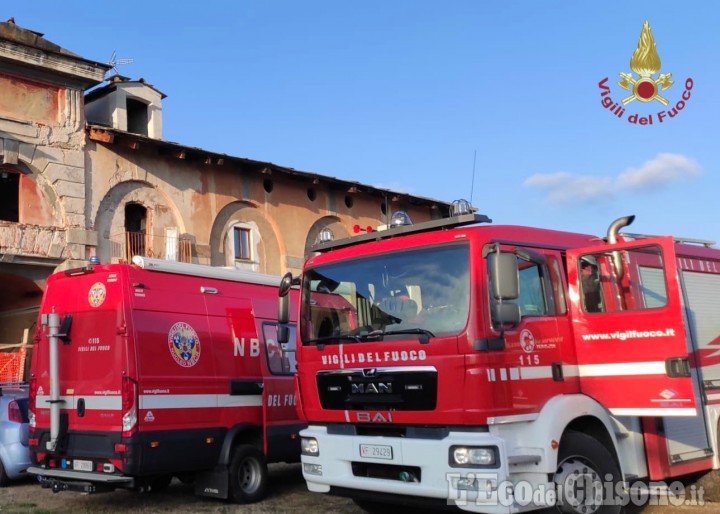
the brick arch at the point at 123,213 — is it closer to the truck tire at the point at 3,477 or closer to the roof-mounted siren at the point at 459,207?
the truck tire at the point at 3,477

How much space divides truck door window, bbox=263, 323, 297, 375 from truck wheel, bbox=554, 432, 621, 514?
14.5 feet

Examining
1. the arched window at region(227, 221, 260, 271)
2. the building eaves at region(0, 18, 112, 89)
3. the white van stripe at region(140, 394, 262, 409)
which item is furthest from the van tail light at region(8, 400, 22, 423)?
the arched window at region(227, 221, 260, 271)

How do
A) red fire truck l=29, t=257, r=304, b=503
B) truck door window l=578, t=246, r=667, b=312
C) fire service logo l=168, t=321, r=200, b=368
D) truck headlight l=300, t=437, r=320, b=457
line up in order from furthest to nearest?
fire service logo l=168, t=321, r=200, b=368
red fire truck l=29, t=257, r=304, b=503
truck headlight l=300, t=437, r=320, b=457
truck door window l=578, t=246, r=667, b=312

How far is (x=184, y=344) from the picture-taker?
852cm

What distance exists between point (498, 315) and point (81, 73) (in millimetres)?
17062

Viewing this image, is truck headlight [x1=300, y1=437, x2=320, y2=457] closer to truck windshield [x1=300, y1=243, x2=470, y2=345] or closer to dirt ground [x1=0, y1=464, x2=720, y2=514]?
truck windshield [x1=300, y1=243, x2=470, y2=345]

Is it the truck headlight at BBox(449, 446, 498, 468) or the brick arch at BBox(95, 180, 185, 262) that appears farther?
the brick arch at BBox(95, 180, 185, 262)

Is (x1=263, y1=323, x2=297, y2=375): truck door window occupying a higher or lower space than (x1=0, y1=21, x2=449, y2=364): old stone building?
lower

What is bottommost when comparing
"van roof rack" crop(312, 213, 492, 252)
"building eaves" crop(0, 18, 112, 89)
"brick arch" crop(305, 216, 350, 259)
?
"van roof rack" crop(312, 213, 492, 252)

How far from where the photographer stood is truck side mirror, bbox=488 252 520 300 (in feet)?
19.0

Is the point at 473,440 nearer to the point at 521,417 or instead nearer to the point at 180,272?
the point at 521,417

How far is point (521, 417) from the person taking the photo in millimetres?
5902

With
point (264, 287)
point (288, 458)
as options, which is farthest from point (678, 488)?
point (264, 287)

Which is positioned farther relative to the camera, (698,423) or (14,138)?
(14,138)
